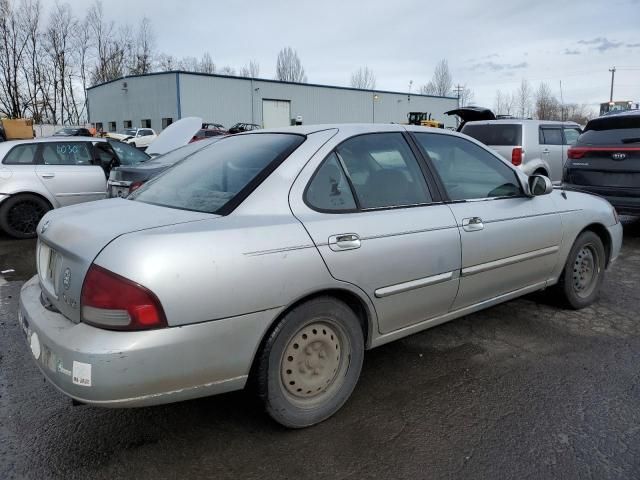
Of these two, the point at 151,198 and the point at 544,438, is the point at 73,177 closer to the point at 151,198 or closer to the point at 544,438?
the point at 151,198

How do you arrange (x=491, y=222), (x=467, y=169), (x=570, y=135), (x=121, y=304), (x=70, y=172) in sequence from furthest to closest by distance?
(x=570, y=135)
(x=70, y=172)
(x=467, y=169)
(x=491, y=222)
(x=121, y=304)

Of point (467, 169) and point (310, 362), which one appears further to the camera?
point (467, 169)

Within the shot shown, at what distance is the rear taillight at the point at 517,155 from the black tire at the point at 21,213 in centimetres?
841

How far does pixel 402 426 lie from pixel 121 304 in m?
1.58

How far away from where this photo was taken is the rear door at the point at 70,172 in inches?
317

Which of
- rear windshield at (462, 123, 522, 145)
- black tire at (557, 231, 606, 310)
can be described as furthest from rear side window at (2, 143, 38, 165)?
rear windshield at (462, 123, 522, 145)

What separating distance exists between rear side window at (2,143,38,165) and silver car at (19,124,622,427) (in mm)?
5915

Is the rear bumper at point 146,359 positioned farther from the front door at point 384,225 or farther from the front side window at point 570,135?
the front side window at point 570,135

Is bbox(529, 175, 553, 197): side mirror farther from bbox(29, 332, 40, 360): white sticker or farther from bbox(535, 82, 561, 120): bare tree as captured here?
bbox(535, 82, 561, 120): bare tree

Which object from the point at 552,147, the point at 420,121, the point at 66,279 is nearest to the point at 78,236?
the point at 66,279

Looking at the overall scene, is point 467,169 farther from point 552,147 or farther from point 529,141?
point 552,147

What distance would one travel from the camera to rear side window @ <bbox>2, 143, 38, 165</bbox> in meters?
7.90

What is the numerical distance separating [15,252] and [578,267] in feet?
23.0

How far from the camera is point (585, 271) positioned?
14.5 ft
